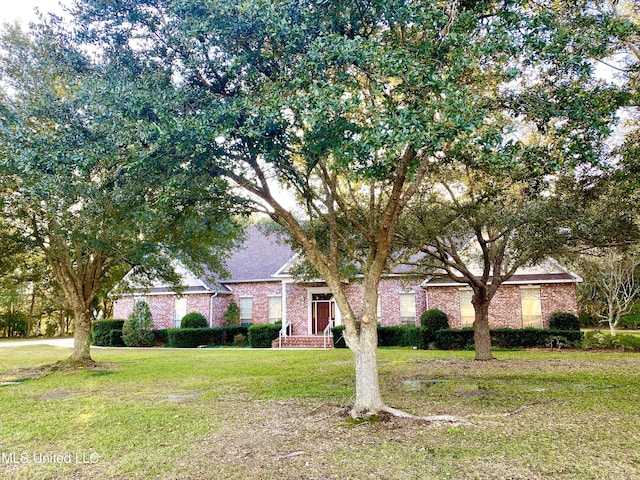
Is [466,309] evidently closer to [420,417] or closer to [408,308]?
[408,308]

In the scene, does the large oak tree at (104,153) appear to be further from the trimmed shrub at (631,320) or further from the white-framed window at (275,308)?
the trimmed shrub at (631,320)

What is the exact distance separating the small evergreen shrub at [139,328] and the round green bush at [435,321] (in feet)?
48.0

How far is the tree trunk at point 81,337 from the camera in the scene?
580 inches

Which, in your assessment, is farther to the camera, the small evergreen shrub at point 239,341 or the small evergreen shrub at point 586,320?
the small evergreen shrub at point 586,320

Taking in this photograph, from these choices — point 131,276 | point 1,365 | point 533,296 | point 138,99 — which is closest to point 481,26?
point 138,99

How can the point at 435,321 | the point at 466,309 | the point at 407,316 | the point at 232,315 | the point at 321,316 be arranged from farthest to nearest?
the point at 232,315, the point at 321,316, the point at 407,316, the point at 466,309, the point at 435,321

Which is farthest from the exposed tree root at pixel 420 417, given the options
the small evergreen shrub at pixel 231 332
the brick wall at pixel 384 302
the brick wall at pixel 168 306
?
the brick wall at pixel 168 306

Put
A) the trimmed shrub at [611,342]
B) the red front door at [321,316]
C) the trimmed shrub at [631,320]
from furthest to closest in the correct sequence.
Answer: the trimmed shrub at [631,320], the red front door at [321,316], the trimmed shrub at [611,342]

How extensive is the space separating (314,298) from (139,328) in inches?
373

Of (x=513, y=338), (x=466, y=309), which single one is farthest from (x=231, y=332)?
(x=513, y=338)

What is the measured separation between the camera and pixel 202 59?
6.64 m

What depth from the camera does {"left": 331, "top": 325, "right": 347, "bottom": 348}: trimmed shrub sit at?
2147 centimetres

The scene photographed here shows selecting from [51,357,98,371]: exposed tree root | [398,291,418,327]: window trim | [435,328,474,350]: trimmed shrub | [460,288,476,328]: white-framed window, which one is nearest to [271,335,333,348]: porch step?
[398,291,418,327]: window trim

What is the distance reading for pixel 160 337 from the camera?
25359mm
